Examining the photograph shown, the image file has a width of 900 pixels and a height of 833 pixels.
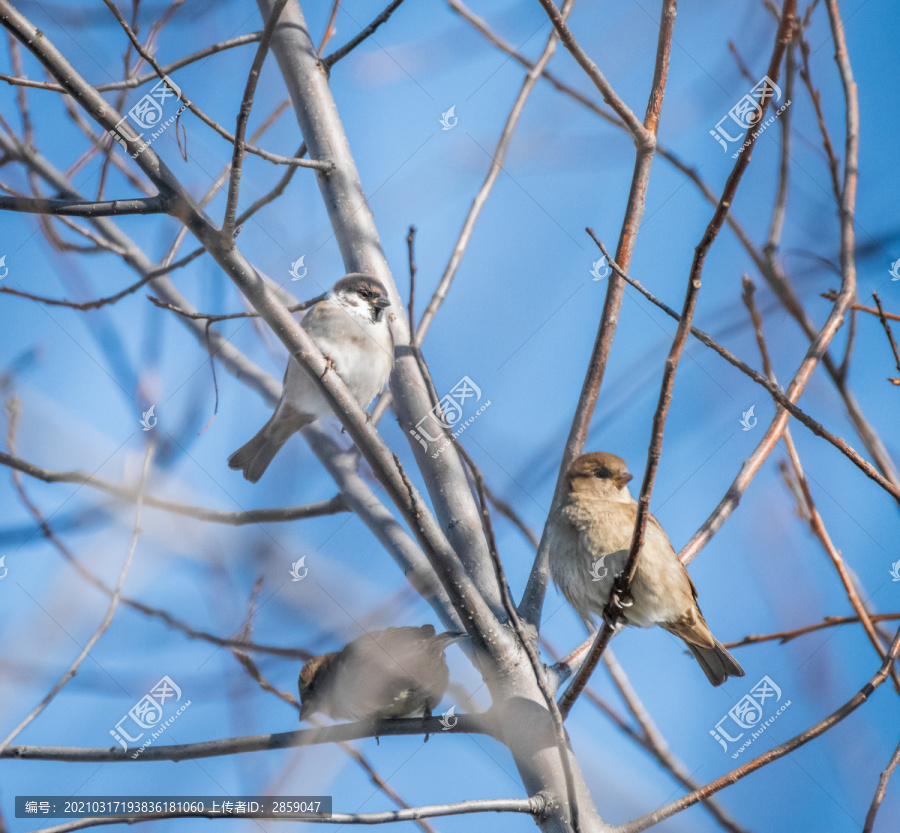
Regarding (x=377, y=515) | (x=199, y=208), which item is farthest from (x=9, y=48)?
(x=377, y=515)

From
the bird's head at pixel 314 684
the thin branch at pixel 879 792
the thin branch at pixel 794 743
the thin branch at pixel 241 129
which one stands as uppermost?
the thin branch at pixel 241 129

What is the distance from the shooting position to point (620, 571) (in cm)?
299

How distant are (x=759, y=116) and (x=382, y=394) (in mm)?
2499

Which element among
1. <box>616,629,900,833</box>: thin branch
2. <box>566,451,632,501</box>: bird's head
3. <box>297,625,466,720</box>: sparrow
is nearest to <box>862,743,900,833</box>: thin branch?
<box>616,629,900,833</box>: thin branch

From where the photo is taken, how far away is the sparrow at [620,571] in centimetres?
304

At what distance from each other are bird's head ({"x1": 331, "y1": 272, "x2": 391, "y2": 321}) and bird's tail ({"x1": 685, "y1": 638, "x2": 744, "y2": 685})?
6.75 feet

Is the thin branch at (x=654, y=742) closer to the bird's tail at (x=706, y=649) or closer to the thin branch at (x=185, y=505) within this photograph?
the bird's tail at (x=706, y=649)

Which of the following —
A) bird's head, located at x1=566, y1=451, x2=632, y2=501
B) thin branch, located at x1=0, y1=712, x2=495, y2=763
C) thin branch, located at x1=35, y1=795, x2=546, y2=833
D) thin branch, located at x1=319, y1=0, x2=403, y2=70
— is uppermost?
thin branch, located at x1=319, y1=0, x2=403, y2=70

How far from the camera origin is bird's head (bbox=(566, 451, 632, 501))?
3.50m

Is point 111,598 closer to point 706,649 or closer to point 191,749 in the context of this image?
point 191,749

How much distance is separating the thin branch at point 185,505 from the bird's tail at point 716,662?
163cm

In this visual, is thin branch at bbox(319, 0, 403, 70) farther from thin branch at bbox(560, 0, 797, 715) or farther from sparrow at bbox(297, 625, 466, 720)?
sparrow at bbox(297, 625, 466, 720)

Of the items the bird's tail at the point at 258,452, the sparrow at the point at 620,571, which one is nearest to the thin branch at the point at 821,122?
the sparrow at the point at 620,571

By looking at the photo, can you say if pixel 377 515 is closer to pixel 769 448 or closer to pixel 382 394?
pixel 382 394
